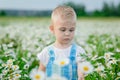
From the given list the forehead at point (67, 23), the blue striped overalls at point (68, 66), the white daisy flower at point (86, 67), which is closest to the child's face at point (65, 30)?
the forehead at point (67, 23)

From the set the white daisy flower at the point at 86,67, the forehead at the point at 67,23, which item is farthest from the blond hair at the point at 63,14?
the white daisy flower at the point at 86,67

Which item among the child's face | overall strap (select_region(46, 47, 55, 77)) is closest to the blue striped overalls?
overall strap (select_region(46, 47, 55, 77))

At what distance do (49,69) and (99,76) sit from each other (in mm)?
439

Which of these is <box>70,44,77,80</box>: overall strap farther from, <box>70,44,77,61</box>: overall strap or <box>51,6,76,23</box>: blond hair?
<box>51,6,76,23</box>: blond hair

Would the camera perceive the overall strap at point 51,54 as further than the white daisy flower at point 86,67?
Yes

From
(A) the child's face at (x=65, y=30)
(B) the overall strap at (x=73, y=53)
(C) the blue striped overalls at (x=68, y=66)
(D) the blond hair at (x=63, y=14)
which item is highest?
(D) the blond hair at (x=63, y=14)

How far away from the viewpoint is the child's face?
3.49 meters

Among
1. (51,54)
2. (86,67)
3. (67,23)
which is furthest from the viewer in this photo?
(51,54)

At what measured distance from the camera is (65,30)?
351cm

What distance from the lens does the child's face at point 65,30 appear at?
349 cm

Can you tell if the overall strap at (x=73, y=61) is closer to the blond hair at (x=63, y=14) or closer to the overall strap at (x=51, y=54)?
the overall strap at (x=51, y=54)

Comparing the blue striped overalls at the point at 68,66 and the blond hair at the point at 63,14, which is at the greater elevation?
the blond hair at the point at 63,14

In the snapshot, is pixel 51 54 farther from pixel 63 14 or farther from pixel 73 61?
pixel 63 14

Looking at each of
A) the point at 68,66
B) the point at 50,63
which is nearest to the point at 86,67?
the point at 68,66
